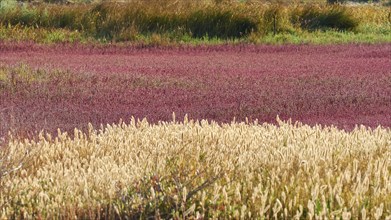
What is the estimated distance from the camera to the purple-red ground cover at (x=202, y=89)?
827cm

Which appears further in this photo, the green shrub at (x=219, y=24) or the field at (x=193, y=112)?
the green shrub at (x=219, y=24)

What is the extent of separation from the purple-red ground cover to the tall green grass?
113 inches

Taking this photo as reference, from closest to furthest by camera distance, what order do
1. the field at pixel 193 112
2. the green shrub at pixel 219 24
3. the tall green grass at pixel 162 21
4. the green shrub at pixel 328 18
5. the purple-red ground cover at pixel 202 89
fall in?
the field at pixel 193 112, the purple-red ground cover at pixel 202 89, the tall green grass at pixel 162 21, the green shrub at pixel 219 24, the green shrub at pixel 328 18

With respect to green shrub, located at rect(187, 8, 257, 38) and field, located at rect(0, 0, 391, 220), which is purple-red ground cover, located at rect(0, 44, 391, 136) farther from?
green shrub, located at rect(187, 8, 257, 38)

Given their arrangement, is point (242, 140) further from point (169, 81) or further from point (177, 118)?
point (169, 81)

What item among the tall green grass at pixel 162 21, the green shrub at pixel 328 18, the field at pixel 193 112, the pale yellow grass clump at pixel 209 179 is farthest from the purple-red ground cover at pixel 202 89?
the green shrub at pixel 328 18

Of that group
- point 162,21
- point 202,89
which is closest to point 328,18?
point 162,21

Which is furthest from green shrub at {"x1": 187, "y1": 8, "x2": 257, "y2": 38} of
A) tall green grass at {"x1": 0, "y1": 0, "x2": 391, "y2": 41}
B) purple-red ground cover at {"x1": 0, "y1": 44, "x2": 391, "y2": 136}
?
purple-red ground cover at {"x1": 0, "y1": 44, "x2": 391, "y2": 136}

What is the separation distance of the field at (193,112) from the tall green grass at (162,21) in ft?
0.14

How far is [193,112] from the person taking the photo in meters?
8.48

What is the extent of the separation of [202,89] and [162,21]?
9.06 meters

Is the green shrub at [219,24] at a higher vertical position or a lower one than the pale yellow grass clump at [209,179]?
lower

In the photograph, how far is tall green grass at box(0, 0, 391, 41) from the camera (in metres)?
18.7

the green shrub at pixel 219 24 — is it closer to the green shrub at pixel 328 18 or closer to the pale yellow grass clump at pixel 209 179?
the green shrub at pixel 328 18
